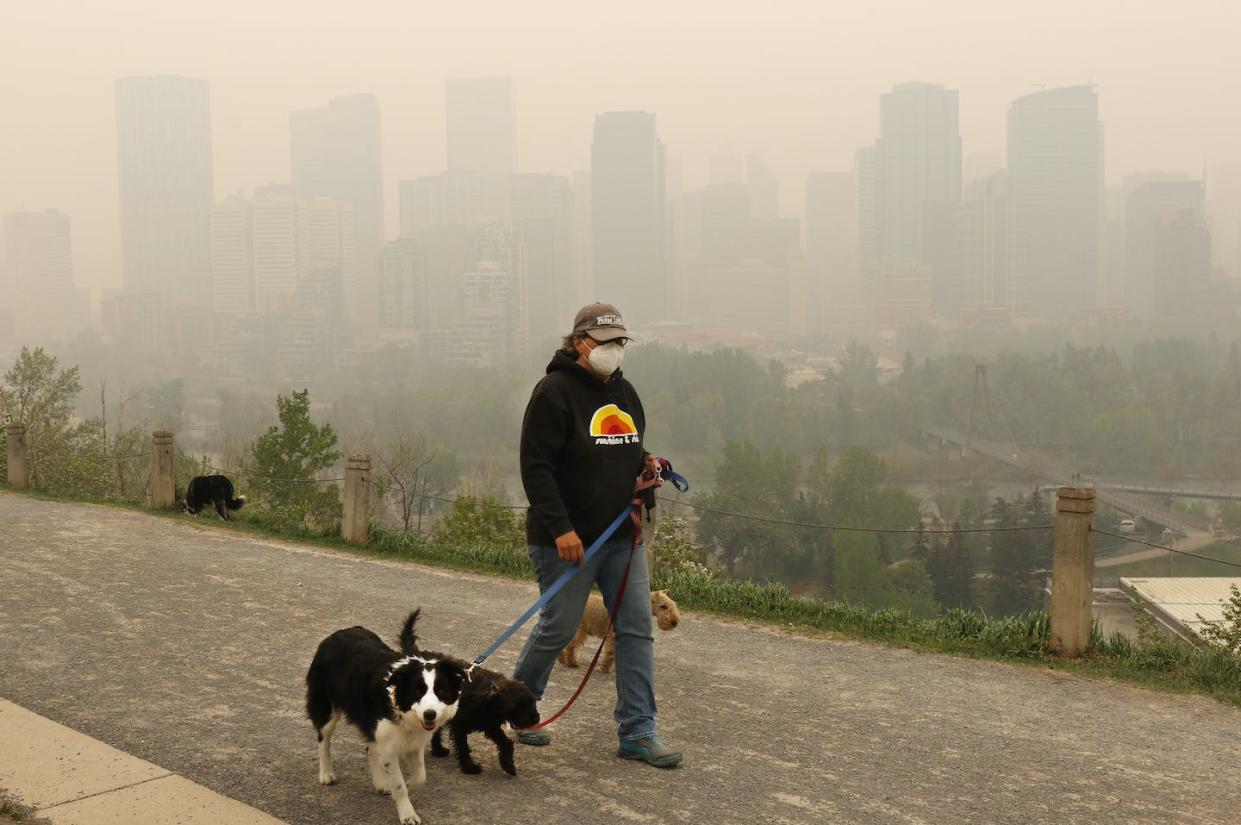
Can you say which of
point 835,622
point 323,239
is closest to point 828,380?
point 323,239

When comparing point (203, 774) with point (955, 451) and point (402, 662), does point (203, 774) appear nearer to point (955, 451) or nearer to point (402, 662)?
point (402, 662)

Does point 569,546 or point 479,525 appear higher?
point 569,546

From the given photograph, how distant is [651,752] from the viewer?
4855mm

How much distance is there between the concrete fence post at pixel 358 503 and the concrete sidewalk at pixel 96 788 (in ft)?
21.2

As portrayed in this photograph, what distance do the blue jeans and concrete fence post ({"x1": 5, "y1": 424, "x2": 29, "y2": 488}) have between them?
50.7 feet

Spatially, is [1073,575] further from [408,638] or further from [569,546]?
[408,638]

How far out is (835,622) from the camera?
7.98m

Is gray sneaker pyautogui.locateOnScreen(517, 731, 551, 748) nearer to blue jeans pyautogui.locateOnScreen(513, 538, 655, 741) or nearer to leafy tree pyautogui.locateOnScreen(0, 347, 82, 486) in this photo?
blue jeans pyautogui.locateOnScreen(513, 538, 655, 741)

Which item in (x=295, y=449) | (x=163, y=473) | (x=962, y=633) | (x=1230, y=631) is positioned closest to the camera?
(x=1230, y=631)

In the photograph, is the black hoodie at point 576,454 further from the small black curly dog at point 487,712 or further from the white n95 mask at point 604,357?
the small black curly dog at point 487,712

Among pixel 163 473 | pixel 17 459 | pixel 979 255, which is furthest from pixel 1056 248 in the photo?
pixel 163 473

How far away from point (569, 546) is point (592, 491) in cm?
29

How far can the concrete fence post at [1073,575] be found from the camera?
7.02m

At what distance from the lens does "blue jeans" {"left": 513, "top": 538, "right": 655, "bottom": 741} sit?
16.2 feet
